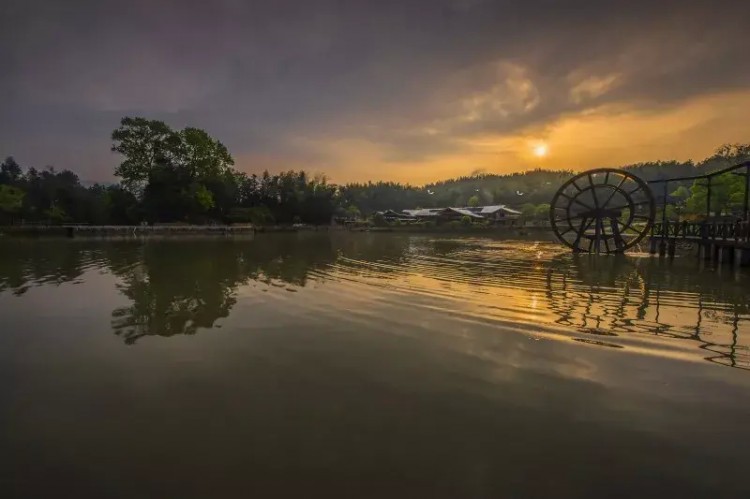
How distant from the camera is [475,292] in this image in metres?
12.6

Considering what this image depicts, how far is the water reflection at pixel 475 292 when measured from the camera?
8562 mm

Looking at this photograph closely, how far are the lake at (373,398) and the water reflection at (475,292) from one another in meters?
0.12

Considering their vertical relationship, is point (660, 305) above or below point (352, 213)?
below

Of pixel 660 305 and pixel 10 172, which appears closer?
pixel 660 305

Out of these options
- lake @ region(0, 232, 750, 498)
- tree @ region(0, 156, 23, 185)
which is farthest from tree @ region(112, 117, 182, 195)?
lake @ region(0, 232, 750, 498)

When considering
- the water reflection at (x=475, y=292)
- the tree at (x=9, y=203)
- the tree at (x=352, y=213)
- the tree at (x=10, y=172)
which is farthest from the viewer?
the tree at (x=352, y=213)

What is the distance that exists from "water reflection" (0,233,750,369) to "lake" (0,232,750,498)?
0.12m

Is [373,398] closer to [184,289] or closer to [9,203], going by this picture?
[184,289]

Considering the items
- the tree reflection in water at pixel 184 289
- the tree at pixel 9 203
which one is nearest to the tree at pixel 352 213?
the tree at pixel 9 203

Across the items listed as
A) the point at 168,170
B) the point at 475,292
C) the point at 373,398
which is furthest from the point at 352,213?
the point at 373,398

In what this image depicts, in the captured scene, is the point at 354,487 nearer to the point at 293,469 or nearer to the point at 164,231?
the point at 293,469

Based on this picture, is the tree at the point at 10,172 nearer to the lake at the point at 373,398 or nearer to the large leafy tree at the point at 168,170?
the large leafy tree at the point at 168,170

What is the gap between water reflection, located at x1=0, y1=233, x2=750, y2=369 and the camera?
8.56 metres

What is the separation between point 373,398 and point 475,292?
26.0 feet
